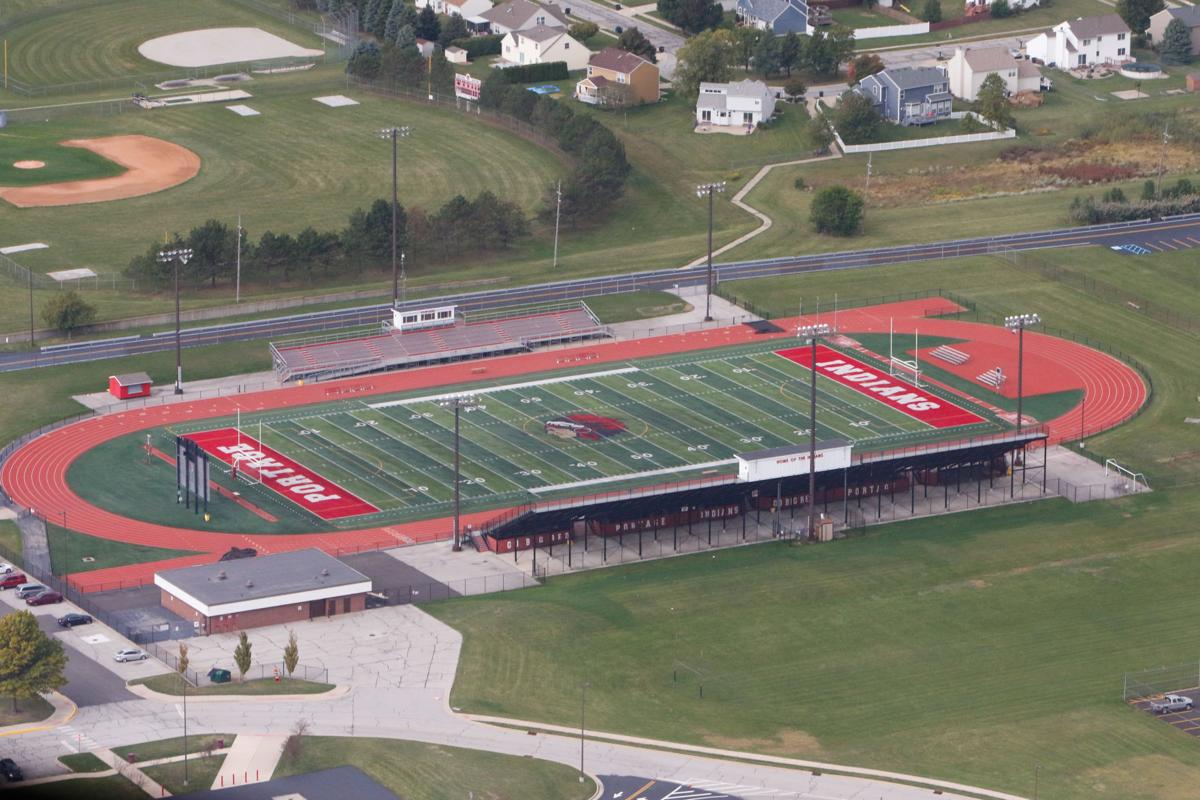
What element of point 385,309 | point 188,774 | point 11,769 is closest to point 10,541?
point 188,774

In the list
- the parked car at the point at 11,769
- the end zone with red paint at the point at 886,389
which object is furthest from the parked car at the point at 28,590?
the end zone with red paint at the point at 886,389

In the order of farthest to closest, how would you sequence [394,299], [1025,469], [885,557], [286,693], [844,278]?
[844,278], [394,299], [1025,469], [885,557], [286,693]

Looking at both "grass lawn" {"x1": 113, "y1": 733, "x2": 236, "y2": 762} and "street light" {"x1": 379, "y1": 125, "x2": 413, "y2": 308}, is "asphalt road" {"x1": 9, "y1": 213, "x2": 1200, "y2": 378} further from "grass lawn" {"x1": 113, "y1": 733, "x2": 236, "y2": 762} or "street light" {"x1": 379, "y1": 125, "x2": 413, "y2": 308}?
"grass lawn" {"x1": 113, "y1": 733, "x2": 236, "y2": 762}

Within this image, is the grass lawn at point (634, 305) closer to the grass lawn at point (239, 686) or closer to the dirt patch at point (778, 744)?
the grass lawn at point (239, 686)

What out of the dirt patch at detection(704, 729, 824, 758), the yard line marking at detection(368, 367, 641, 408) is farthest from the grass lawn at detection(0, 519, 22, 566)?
the dirt patch at detection(704, 729, 824, 758)

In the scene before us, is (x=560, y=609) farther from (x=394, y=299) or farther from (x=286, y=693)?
(x=394, y=299)

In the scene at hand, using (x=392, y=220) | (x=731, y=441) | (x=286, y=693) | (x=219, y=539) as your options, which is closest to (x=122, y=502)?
(x=219, y=539)
